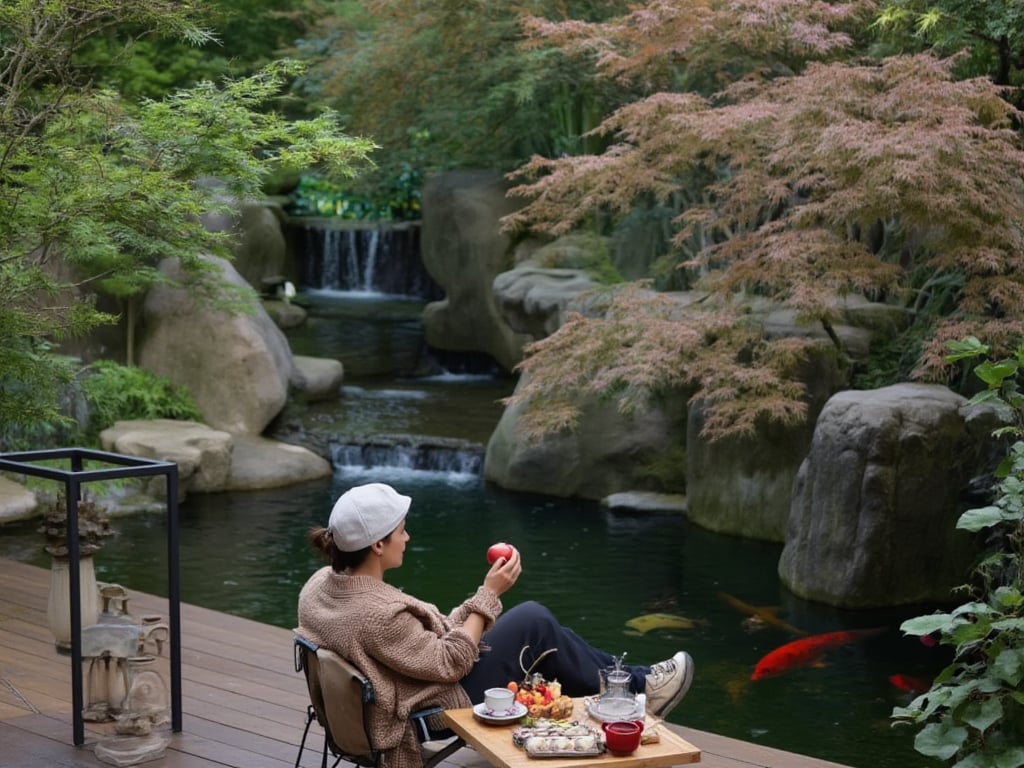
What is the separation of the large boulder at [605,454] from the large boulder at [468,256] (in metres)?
4.39

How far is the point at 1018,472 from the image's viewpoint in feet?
12.3

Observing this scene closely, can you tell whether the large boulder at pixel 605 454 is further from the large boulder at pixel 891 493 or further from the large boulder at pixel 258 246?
the large boulder at pixel 258 246

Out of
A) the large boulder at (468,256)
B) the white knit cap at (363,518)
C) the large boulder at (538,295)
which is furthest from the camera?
the large boulder at (468,256)

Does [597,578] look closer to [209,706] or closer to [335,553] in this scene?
[209,706]

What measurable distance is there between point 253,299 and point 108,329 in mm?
1511

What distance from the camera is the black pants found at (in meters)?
3.89

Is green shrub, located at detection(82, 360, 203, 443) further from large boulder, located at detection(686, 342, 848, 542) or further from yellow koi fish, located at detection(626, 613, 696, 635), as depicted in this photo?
yellow koi fish, located at detection(626, 613, 696, 635)

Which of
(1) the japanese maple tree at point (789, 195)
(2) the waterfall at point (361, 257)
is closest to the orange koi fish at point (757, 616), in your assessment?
(1) the japanese maple tree at point (789, 195)

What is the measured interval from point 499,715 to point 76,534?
1614 mm

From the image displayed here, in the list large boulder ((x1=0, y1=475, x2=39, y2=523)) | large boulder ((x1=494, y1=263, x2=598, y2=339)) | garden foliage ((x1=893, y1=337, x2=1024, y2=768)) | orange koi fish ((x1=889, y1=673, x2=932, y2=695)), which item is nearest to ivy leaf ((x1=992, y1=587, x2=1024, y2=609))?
garden foliage ((x1=893, y1=337, x2=1024, y2=768))

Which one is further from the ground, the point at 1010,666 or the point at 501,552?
the point at 501,552

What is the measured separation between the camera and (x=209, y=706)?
5098mm

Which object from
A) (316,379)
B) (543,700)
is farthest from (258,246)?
(543,700)

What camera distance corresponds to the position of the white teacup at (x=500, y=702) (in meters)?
3.56
